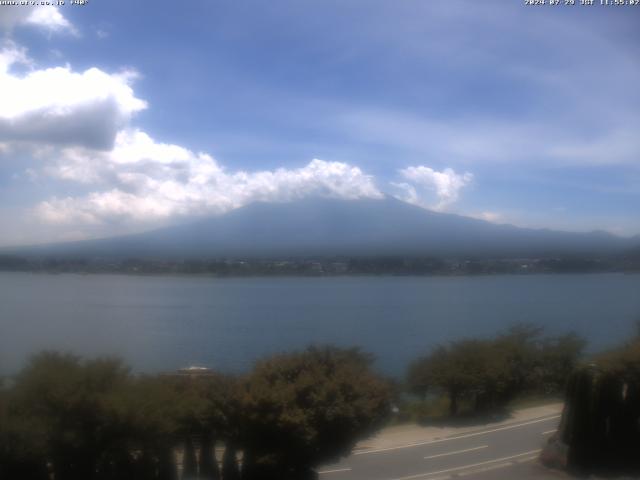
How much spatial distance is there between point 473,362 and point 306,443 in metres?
12.4

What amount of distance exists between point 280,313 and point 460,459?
98.5 ft

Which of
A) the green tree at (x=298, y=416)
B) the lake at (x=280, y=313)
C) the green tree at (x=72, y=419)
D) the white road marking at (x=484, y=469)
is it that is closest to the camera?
the green tree at (x=72, y=419)

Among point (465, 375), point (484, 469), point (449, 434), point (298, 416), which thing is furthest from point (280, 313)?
point (298, 416)

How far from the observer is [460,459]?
12.6 meters

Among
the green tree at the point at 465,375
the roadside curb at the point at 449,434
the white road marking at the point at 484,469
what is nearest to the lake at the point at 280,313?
the roadside curb at the point at 449,434

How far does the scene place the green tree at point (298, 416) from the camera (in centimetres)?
968

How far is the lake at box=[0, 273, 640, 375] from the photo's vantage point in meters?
24.6

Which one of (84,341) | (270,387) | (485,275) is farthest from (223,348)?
(485,275)

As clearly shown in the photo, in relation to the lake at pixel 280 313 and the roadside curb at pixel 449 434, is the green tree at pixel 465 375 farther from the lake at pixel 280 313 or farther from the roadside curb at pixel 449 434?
the lake at pixel 280 313

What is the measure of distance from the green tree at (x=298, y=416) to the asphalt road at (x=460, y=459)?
141cm

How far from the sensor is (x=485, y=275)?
59.4m

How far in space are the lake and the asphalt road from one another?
13.1 ft

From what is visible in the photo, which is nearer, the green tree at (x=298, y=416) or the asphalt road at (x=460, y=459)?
the green tree at (x=298, y=416)

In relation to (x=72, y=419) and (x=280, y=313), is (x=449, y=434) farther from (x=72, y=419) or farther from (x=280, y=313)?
(x=280, y=313)
